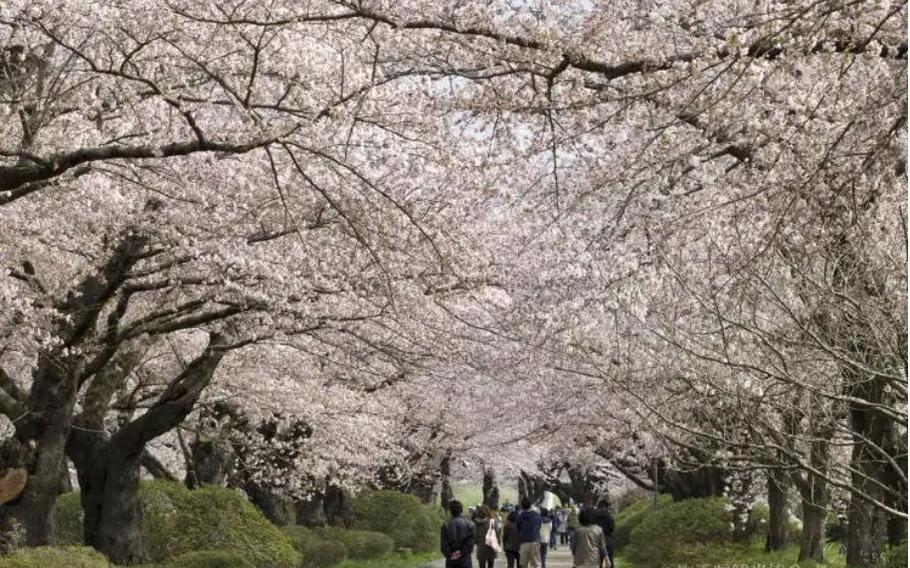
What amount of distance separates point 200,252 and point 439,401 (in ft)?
73.4

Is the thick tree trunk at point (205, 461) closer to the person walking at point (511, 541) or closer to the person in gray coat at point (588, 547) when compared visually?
the person walking at point (511, 541)

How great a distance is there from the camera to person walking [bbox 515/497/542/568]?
21.2 meters

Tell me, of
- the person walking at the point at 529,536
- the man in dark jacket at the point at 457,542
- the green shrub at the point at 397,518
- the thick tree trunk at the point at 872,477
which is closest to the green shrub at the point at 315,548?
the person walking at the point at 529,536

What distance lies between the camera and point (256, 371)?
77.2 ft

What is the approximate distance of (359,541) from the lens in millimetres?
30203

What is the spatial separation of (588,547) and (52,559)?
685 cm

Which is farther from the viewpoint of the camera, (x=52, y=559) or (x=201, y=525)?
(x=201, y=525)

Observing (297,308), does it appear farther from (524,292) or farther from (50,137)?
(524,292)

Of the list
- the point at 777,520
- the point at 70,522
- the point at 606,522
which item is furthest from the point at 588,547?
the point at 777,520

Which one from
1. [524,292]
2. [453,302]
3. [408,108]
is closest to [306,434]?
[524,292]

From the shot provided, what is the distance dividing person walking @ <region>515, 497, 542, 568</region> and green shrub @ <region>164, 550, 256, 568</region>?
17.5 ft

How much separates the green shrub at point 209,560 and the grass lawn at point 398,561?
1032cm

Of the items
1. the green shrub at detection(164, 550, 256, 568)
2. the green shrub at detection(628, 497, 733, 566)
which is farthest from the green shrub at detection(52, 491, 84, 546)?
the green shrub at detection(628, 497, 733, 566)

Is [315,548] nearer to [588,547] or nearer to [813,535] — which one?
[813,535]
